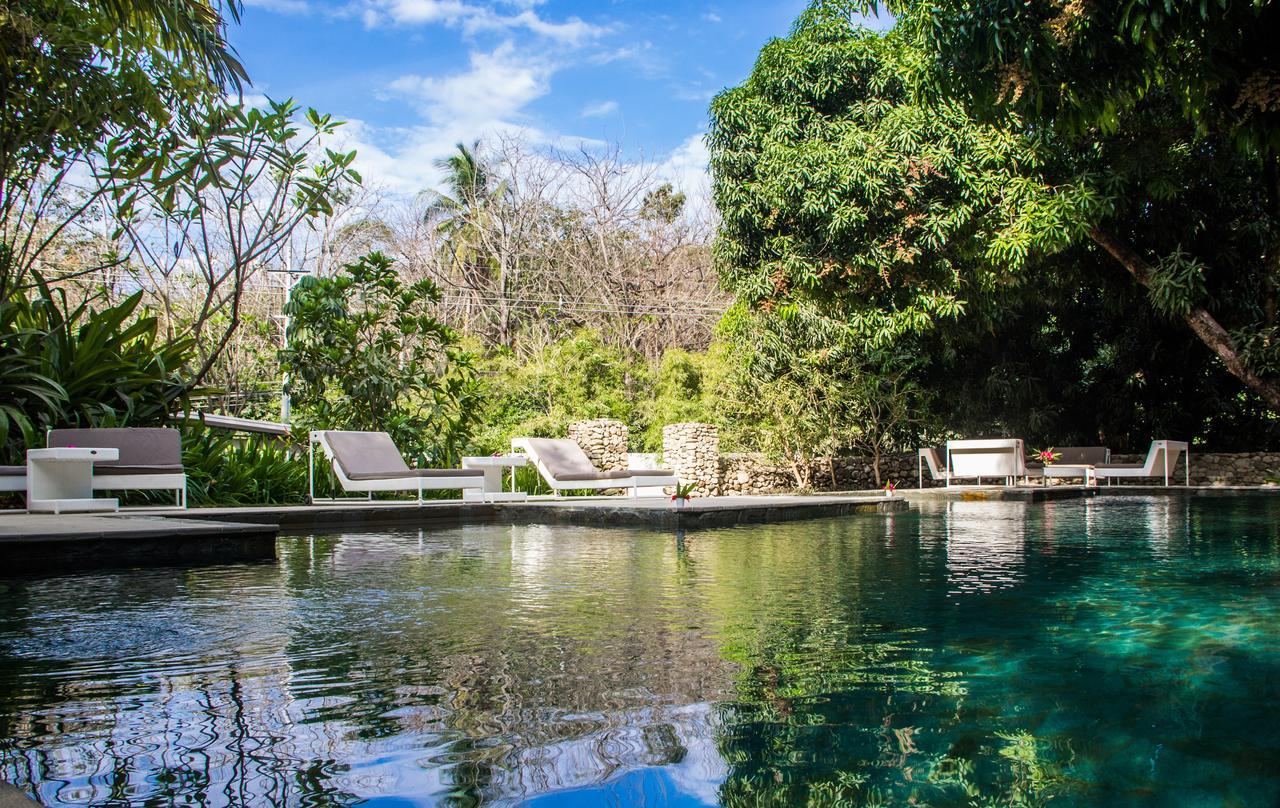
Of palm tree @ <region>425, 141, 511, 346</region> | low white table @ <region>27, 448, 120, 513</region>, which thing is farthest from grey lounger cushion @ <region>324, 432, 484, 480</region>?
palm tree @ <region>425, 141, 511, 346</region>

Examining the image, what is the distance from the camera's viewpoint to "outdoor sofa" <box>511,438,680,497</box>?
11.4m

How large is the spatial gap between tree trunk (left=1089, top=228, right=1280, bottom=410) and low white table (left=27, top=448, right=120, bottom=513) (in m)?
11.9

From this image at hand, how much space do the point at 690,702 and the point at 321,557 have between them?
4165mm

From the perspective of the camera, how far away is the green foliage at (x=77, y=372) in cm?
819

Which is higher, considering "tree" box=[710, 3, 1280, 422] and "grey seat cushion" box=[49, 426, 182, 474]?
"tree" box=[710, 3, 1280, 422]

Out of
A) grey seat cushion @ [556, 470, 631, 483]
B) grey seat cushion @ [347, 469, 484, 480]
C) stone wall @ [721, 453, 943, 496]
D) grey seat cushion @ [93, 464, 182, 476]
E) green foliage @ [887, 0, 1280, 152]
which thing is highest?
green foliage @ [887, 0, 1280, 152]

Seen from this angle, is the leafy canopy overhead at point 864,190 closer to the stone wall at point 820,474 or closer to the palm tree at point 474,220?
the stone wall at point 820,474

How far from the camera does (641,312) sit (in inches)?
950

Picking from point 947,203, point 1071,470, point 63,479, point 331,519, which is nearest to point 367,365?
point 331,519

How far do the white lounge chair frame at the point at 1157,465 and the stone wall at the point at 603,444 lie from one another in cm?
777

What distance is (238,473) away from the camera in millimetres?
9586

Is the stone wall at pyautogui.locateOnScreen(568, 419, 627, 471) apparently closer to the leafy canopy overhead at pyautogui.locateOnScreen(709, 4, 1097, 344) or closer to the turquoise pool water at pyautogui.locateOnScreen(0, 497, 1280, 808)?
the leafy canopy overhead at pyautogui.locateOnScreen(709, 4, 1097, 344)

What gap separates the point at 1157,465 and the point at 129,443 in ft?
48.1

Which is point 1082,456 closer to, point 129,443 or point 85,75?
point 129,443
